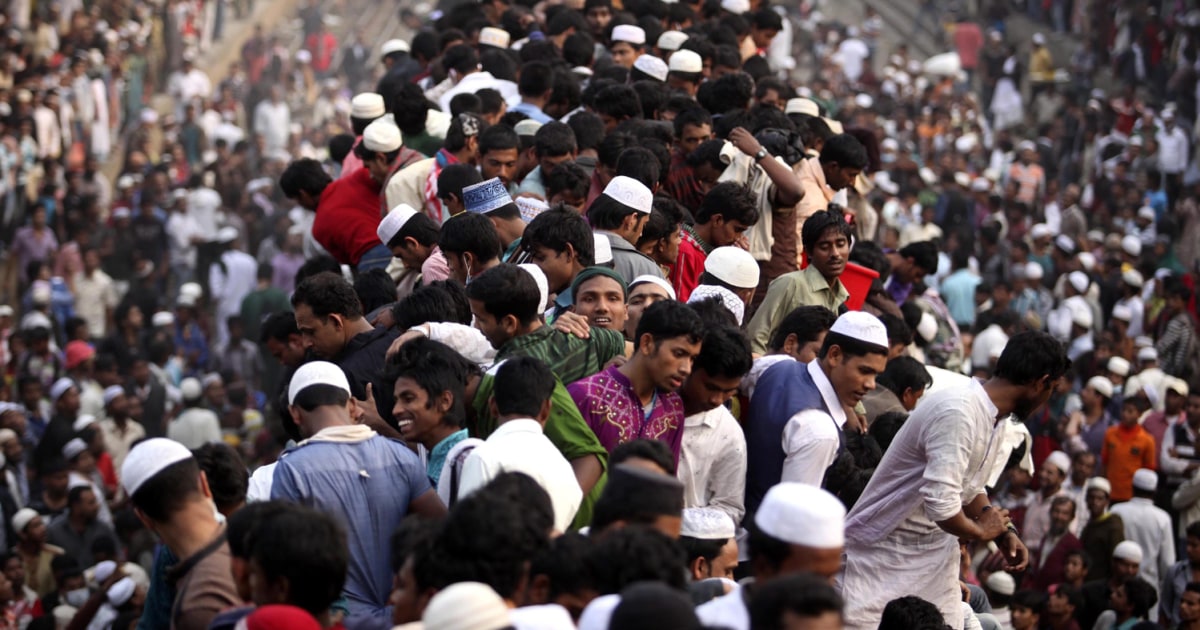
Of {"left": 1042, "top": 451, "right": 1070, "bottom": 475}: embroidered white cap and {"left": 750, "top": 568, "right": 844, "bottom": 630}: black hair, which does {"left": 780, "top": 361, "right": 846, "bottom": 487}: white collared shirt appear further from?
{"left": 1042, "top": 451, "right": 1070, "bottom": 475}: embroidered white cap

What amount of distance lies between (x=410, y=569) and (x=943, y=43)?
2809 centimetres

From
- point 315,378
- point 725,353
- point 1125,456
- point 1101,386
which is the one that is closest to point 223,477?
point 315,378

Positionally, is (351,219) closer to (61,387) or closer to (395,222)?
(395,222)

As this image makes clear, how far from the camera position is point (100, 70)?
23172 mm

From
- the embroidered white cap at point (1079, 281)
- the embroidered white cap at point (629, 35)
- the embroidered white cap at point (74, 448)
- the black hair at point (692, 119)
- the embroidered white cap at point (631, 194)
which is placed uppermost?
the embroidered white cap at point (631, 194)

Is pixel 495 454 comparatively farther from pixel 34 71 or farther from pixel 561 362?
pixel 34 71

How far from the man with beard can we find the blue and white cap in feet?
6.71

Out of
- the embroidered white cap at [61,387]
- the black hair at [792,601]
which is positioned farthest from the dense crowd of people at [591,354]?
the embroidered white cap at [61,387]

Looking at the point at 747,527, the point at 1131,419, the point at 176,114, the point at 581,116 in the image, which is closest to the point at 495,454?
the point at 747,527

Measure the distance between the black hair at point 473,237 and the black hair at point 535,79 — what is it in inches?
156

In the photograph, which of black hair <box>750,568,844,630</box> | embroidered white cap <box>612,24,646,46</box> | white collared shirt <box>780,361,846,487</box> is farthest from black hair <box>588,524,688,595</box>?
embroidered white cap <box>612,24,646,46</box>

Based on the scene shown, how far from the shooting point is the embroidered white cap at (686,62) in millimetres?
11727

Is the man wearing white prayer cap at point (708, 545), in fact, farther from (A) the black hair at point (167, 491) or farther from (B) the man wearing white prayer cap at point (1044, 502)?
(B) the man wearing white prayer cap at point (1044, 502)

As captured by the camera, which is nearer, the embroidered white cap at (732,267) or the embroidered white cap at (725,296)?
the embroidered white cap at (725,296)
